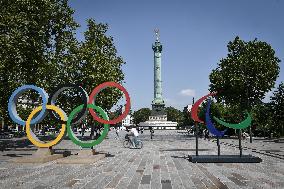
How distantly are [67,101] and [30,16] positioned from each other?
15.6 metres

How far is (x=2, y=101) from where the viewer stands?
30828mm

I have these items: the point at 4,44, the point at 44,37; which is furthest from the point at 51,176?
the point at 44,37

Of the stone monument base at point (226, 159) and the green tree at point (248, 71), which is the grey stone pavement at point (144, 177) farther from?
the green tree at point (248, 71)

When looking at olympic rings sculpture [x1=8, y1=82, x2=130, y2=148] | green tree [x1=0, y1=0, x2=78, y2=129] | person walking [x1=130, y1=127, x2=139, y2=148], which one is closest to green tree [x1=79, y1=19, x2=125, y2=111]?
green tree [x1=0, y1=0, x2=78, y2=129]

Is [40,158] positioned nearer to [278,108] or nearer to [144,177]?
[144,177]

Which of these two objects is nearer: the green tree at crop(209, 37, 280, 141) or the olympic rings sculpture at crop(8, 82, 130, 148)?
the olympic rings sculpture at crop(8, 82, 130, 148)

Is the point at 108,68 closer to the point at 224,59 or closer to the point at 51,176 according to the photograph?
the point at 224,59

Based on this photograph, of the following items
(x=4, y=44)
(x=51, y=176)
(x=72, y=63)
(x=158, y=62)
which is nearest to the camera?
(x=51, y=176)

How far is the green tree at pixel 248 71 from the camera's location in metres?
50.0

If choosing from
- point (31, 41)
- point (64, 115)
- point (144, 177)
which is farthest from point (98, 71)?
point (144, 177)

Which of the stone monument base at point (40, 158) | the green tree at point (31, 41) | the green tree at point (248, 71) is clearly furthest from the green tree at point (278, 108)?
the stone monument base at point (40, 158)

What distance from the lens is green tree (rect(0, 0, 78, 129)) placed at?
30.1 metres

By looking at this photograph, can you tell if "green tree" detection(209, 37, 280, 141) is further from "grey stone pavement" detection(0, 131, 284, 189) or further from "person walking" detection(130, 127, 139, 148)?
"grey stone pavement" detection(0, 131, 284, 189)

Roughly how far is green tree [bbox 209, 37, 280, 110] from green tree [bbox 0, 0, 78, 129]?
2644 centimetres
